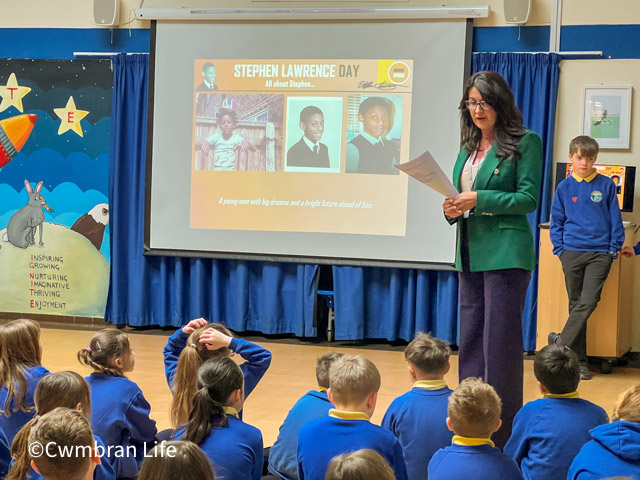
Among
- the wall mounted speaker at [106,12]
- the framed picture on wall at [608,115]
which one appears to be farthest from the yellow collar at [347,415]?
the wall mounted speaker at [106,12]

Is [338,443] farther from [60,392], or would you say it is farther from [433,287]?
[433,287]

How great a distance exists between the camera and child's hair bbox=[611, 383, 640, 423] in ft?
6.72

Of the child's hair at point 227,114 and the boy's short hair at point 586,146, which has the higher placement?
the child's hair at point 227,114

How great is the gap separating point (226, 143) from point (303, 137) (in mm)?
619

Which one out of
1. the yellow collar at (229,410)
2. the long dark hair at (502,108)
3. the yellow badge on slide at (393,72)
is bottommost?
the yellow collar at (229,410)

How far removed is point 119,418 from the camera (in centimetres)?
251

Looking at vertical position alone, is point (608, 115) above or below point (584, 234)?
above

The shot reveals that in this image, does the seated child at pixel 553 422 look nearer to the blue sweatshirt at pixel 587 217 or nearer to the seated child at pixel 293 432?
the seated child at pixel 293 432

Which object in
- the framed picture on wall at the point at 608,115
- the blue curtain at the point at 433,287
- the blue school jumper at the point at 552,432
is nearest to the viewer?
the blue school jumper at the point at 552,432

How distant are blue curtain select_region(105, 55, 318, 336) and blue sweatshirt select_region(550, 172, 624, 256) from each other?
2062mm

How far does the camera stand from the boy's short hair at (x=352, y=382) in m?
2.11

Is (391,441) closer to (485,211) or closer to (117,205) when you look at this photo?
(485,211)

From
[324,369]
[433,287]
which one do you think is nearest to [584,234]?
[433,287]

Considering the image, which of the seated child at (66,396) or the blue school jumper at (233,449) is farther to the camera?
the seated child at (66,396)
